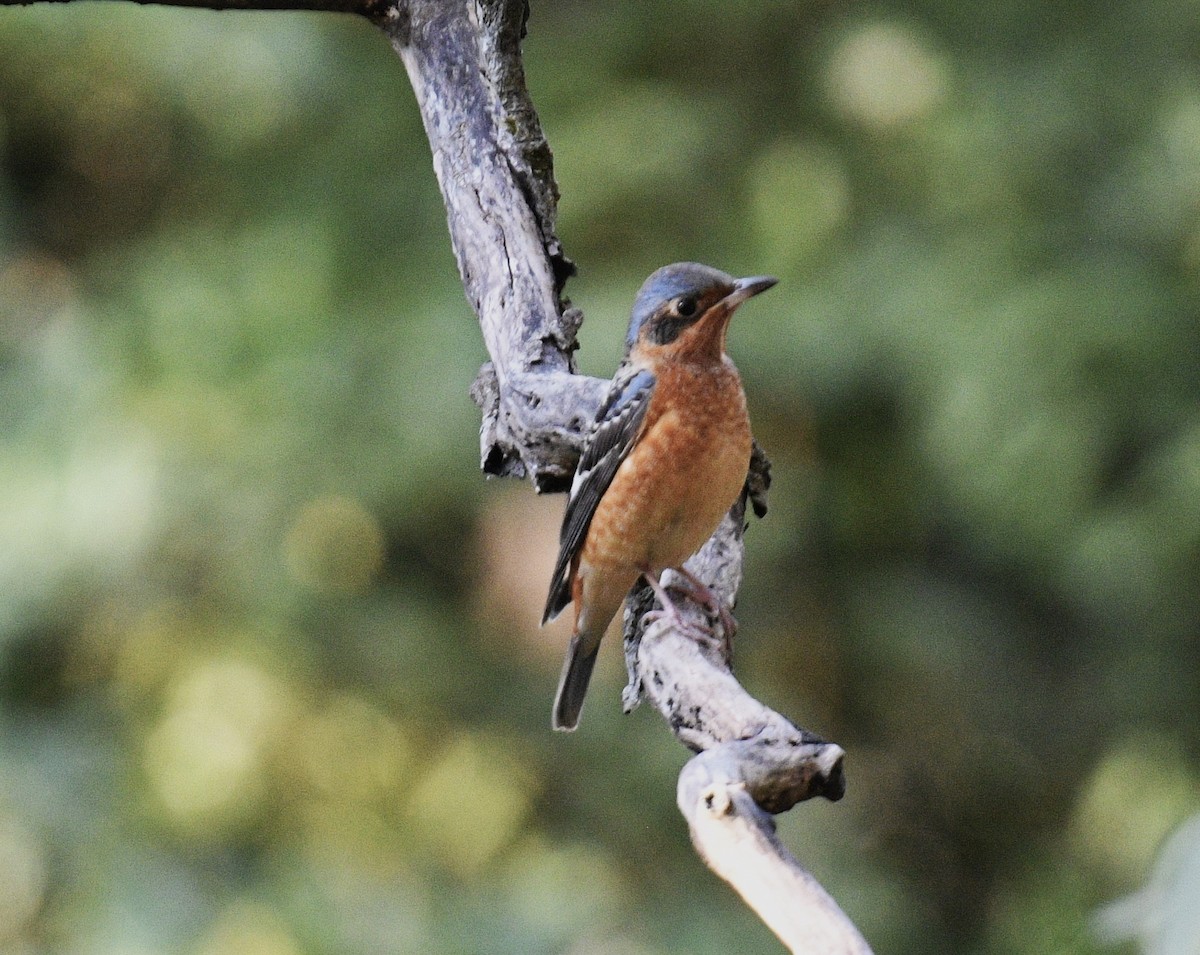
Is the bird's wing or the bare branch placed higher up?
the bare branch

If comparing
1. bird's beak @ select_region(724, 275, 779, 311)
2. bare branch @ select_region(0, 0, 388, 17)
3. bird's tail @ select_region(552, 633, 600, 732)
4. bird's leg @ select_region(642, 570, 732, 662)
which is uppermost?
bare branch @ select_region(0, 0, 388, 17)

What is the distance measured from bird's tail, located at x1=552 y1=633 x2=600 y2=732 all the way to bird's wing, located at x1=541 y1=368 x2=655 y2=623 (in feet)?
0.37

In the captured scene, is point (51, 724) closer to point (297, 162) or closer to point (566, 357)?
point (297, 162)

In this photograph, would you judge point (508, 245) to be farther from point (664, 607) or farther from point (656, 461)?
point (664, 607)

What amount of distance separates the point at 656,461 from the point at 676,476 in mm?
92

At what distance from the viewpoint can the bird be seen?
365 centimetres

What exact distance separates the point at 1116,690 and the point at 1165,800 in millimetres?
510

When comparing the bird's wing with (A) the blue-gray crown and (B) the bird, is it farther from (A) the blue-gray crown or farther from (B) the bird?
(A) the blue-gray crown

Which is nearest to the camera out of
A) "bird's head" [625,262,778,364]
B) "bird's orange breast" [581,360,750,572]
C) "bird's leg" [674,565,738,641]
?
"bird's leg" [674,565,738,641]

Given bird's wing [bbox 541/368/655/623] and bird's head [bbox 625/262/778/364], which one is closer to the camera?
bird's wing [bbox 541/368/655/623]

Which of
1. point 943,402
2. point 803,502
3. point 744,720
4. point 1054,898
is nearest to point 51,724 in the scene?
point 803,502

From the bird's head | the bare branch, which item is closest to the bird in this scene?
the bird's head

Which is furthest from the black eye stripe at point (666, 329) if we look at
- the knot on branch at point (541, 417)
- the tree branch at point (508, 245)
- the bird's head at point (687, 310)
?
the knot on branch at point (541, 417)

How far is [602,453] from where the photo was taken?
362cm
